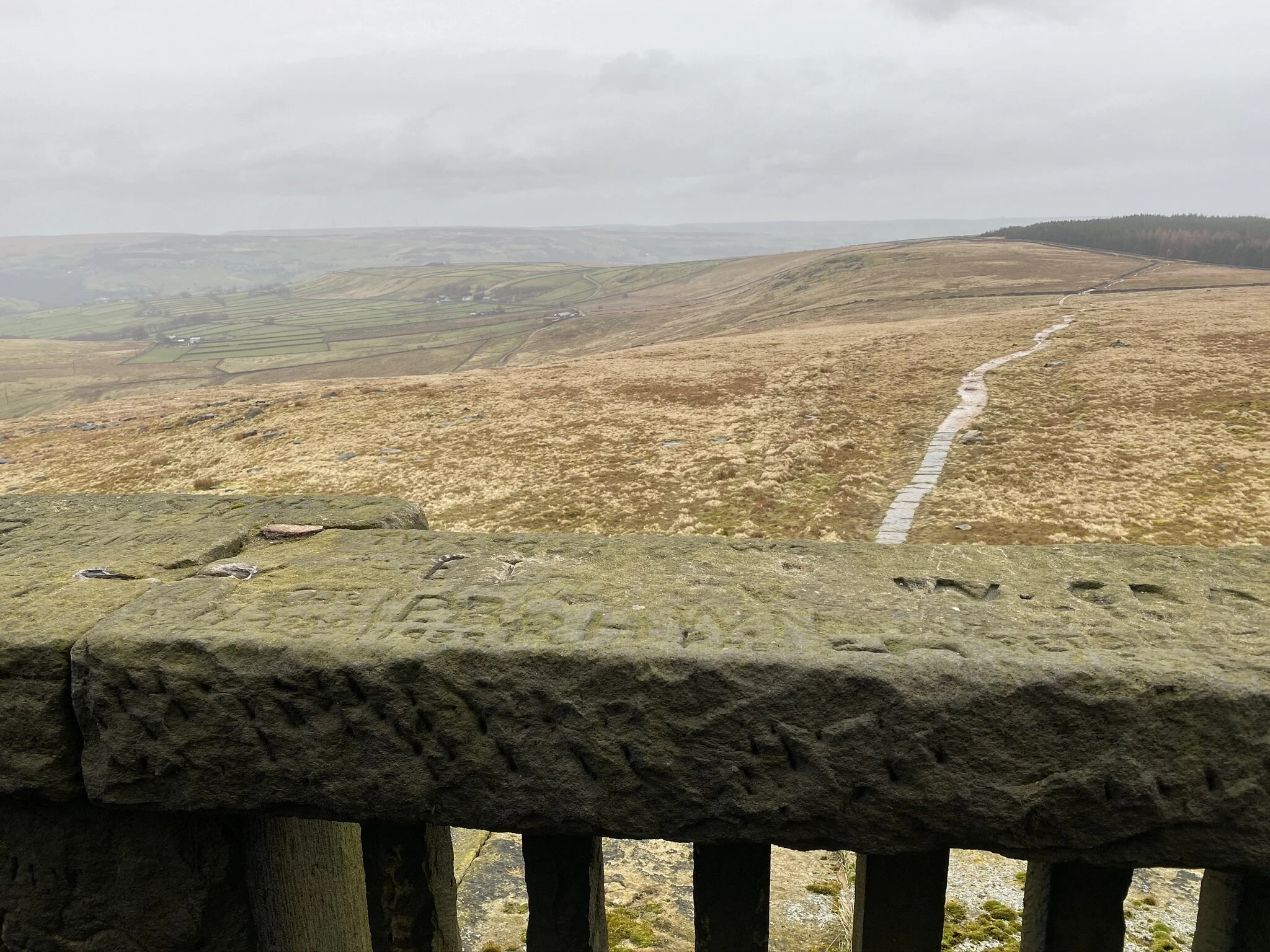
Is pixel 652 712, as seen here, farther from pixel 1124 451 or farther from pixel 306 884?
pixel 1124 451

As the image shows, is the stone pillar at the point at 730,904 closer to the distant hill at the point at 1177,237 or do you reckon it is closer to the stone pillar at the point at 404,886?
the stone pillar at the point at 404,886

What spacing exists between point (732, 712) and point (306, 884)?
2.75m

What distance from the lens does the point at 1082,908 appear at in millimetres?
3412

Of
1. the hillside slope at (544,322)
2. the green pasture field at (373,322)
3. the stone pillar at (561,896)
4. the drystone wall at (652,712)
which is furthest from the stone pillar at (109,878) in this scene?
the green pasture field at (373,322)

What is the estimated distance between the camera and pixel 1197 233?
10088 centimetres

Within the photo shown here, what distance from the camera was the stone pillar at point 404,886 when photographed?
3809mm

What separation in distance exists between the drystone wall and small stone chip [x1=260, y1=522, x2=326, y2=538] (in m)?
0.81

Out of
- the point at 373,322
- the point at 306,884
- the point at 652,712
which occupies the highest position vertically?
the point at 373,322

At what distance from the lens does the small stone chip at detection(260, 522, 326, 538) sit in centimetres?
471

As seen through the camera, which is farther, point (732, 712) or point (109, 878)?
point (109, 878)

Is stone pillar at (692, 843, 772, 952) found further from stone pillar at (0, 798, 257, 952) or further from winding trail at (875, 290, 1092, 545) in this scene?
winding trail at (875, 290, 1092, 545)

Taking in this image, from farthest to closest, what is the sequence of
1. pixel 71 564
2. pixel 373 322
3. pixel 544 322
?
pixel 373 322 < pixel 544 322 < pixel 71 564

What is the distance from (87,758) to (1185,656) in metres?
4.31

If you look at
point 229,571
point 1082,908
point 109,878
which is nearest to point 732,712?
point 1082,908
